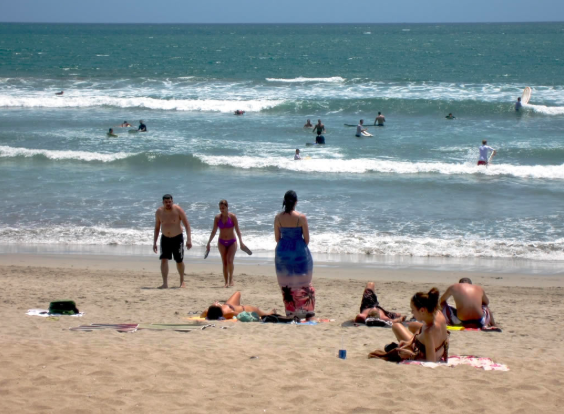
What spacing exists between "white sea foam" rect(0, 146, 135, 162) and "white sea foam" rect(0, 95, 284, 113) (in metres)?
12.2

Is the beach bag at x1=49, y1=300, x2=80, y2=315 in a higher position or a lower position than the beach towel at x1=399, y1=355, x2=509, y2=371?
lower

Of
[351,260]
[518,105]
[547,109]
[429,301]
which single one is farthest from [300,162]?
[547,109]

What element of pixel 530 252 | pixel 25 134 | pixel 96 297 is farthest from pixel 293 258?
pixel 25 134

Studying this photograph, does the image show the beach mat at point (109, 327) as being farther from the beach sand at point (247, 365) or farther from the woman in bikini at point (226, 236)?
the woman in bikini at point (226, 236)

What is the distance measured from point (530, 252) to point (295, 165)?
32.9 ft

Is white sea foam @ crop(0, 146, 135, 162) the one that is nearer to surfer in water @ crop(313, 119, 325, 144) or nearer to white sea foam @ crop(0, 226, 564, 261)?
surfer in water @ crop(313, 119, 325, 144)

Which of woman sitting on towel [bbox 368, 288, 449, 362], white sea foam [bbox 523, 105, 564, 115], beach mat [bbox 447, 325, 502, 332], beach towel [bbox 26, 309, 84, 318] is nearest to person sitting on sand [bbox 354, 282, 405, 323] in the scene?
beach mat [bbox 447, 325, 502, 332]

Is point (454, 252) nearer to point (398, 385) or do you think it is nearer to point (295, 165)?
point (398, 385)

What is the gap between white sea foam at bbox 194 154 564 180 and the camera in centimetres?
1990

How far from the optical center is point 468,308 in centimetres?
754

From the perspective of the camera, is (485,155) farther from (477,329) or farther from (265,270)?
(477,329)

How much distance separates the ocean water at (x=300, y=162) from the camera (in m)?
13.6

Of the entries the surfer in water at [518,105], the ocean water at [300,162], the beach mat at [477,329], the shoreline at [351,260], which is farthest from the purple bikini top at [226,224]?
the surfer in water at [518,105]

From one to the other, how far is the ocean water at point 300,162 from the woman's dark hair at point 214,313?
189 inches
